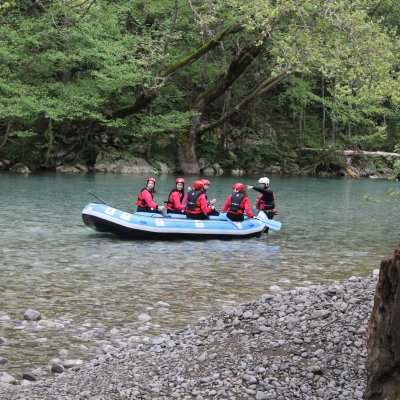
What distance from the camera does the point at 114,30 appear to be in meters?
34.2

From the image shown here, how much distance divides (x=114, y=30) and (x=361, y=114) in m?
16.3

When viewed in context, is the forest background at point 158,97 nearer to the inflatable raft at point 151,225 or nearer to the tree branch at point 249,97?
the tree branch at point 249,97

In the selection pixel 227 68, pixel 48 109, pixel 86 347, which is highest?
pixel 227 68

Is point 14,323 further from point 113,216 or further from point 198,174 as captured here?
point 198,174

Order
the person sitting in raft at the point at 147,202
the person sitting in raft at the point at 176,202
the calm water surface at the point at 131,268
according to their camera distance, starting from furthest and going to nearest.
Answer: the person sitting in raft at the point at 176,202
the person sitting in raft at the point at 147,202
the calm water surface at the point at 131,268

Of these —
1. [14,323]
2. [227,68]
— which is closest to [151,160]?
[227,68]

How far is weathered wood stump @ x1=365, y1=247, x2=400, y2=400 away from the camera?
418 centimetres

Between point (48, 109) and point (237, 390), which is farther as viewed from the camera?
point (48, 109)

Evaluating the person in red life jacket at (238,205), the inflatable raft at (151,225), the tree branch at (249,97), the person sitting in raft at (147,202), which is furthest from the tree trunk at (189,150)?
the inflatable raft at (151,225)

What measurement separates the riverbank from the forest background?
21.5 metres

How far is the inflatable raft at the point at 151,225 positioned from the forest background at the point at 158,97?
41.5 feet

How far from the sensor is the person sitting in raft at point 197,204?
1600cm

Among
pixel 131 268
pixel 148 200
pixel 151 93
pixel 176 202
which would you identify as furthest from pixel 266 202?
pixel 151 93

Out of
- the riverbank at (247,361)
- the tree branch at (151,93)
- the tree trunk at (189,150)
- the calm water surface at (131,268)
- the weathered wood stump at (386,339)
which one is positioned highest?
the tree branch at (151,93)
